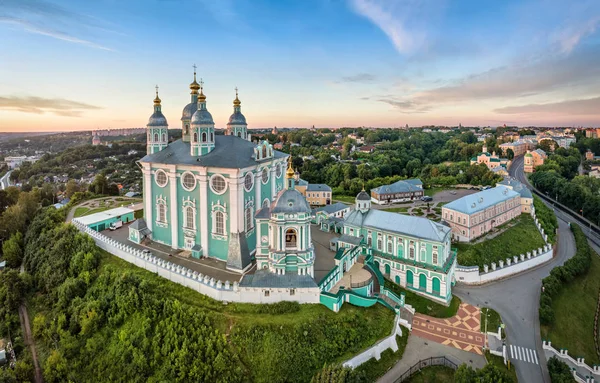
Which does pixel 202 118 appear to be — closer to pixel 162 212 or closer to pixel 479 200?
A: pixel 162 212

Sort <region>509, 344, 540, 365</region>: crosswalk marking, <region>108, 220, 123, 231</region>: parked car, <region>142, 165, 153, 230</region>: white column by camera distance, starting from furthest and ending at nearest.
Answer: <region>108, 220, 123, 231</region>: parked car < <region>142, 165, 153, 230</region>: white column < <region>509, 344, 540, 365</region>: crosswalk marking

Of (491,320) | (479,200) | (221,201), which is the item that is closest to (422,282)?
(491,320)

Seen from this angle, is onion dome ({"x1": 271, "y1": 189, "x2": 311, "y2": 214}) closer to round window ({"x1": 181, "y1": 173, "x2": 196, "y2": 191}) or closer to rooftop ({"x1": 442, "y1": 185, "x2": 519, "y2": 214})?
round window ({"x1": 181, "y1": 173, "x2": 196, "y2": 191})

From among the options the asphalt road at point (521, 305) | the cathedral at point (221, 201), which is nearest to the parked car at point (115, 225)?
the cathedral at point (221, 201)

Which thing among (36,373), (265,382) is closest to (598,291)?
(265,382)

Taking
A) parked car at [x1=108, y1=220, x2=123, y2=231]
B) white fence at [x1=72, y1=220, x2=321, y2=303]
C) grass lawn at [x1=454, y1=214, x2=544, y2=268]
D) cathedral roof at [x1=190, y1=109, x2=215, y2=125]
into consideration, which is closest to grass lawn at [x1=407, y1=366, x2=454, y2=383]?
white fence at [x1=72, y1=220, x2=321, y2=303]
